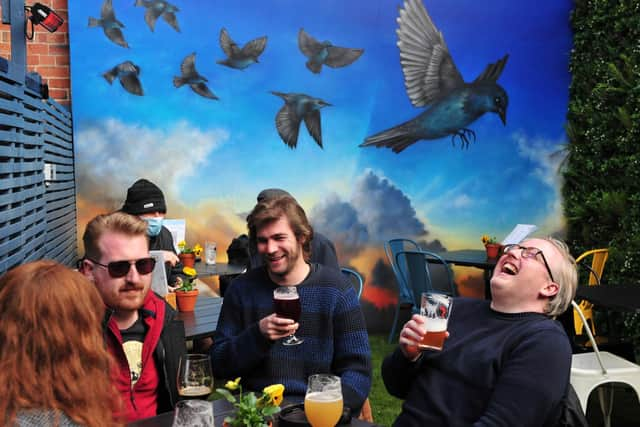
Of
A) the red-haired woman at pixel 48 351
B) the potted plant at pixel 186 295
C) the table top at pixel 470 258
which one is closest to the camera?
the red-haired woman at pixel 48 351

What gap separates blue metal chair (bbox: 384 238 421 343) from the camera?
653 centimetres

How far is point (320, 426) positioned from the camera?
1.87 m

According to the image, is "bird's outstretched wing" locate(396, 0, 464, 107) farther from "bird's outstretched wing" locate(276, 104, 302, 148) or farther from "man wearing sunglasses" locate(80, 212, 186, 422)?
"man wearing sunglasses" locate(80, 212, 186, 422)

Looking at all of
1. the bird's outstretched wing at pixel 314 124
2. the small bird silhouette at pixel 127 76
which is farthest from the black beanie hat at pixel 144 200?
the bird's outstretched wing at pixel 314 124

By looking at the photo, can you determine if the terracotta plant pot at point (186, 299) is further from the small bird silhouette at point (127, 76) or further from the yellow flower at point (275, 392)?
the small bird silhouette at point (127, 76)

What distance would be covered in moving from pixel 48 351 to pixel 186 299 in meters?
2.35

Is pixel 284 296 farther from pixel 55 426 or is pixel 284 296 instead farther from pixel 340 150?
pixel 340 150

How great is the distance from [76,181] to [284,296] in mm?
4114

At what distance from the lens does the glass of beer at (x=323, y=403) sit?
1858mm

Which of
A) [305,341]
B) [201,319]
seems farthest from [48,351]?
[201,319]

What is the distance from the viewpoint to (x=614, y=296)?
4.18 m

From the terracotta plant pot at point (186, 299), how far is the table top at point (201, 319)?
0.09 ft

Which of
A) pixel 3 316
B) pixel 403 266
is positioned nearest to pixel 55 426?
pixel 3 316

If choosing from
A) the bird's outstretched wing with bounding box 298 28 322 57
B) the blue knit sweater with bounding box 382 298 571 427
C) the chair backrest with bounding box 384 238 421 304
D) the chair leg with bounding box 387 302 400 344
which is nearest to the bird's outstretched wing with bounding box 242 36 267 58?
the bird's outstretched wing with bounding box 298 28 322 57
